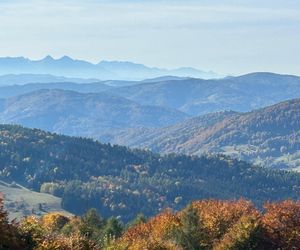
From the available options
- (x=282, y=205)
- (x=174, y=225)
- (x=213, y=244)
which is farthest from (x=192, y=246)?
(x=282, y=205)

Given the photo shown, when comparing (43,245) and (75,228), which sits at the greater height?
(43,245)

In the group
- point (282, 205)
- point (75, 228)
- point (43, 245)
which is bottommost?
point (75, 228)

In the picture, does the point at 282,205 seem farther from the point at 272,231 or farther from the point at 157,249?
the point at 157,249

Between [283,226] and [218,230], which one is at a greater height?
[283,226]

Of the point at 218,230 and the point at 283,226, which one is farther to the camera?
the point at 218,230

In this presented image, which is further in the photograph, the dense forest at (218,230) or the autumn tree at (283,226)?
the autumn tree at (283,226)

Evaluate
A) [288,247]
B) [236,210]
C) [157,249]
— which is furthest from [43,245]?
[236,210]

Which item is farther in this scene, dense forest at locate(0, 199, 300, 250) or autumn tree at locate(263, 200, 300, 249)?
autumn tree at locate(263, 200, 300, 249)

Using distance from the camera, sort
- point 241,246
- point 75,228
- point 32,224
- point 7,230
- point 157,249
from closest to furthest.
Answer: point 7,230, point 32,224, point 157,249, point 241,246, point 75,228

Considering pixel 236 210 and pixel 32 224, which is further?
pixel 236 210

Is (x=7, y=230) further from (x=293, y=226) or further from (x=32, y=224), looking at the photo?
(x=293, y=226)

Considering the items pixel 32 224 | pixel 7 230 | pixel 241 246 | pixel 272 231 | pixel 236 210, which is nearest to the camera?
pixel 7 230

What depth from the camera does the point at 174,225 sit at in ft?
313

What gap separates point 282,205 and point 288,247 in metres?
14.2
